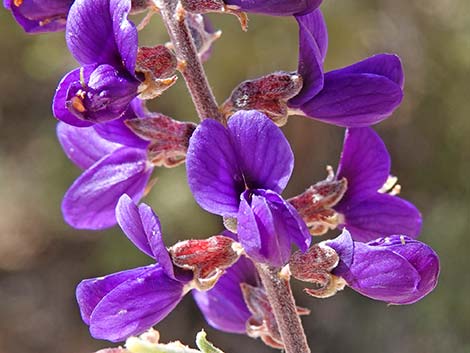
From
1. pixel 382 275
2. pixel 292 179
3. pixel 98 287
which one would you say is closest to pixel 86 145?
pixel 98 287

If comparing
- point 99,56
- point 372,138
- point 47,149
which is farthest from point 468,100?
point 99,56

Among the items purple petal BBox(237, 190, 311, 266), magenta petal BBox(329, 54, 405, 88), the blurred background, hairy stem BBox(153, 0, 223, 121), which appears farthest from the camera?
the blurred background

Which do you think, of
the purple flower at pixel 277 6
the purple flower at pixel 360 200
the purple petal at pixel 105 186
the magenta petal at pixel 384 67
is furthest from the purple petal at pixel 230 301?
the purple flower at pixel 277 6

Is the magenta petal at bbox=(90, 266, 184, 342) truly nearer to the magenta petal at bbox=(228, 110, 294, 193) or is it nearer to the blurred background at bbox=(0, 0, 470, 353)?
the magenta petal at bbox=(228, 110, 294, 193)

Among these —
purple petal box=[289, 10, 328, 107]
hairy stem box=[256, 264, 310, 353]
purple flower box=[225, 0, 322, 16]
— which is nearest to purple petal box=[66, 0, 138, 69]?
purple flower box=[225, 0, 322, 16]

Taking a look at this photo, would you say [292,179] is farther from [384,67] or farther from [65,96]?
[65,96]

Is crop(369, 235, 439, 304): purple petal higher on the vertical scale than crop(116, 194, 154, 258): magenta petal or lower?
lower

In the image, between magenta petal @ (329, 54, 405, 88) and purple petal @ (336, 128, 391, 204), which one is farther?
purple petal @ (336, 128, 391, 204)
